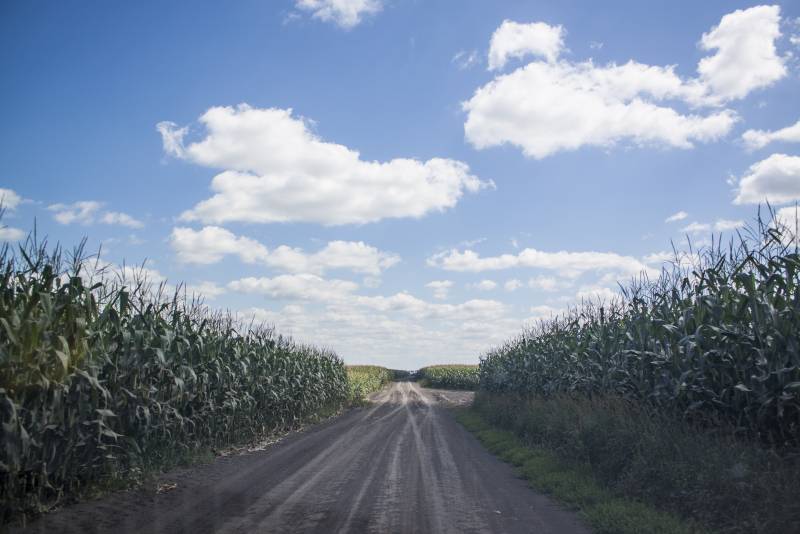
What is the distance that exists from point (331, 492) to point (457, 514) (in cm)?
255

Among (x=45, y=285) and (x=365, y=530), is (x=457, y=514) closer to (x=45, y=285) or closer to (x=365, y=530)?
(x=365, y=530)

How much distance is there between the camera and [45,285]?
27.4 feet

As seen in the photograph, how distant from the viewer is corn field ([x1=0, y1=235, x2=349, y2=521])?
7.54 meters

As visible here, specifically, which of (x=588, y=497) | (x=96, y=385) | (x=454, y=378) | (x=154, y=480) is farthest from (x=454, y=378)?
(x=96, y=385)

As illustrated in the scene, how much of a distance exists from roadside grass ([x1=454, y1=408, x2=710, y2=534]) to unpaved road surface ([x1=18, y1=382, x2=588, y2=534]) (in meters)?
0.31

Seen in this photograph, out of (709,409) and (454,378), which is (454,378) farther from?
(709,409)

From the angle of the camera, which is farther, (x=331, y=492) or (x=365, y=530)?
(x=331, y=492)

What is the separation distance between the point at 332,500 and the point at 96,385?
4.02 meters

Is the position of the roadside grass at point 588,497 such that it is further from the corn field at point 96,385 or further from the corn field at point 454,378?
the corn field at point 454,378

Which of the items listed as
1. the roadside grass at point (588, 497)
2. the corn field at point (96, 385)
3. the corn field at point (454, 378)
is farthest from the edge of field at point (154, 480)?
the corn field at point (454, 378)

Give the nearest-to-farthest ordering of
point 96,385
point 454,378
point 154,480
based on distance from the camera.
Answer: point 96,385 < point 154,480 < point 454,378

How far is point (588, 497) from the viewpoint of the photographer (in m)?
9.32

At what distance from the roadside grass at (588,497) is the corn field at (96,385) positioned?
7310 millimetres

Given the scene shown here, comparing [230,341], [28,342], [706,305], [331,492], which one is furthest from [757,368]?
[230,341]
